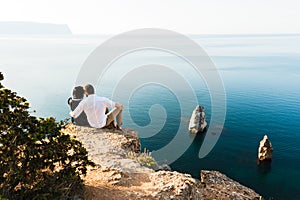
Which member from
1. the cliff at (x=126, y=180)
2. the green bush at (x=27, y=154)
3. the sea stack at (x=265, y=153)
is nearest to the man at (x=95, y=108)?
the cliff at (x=126, y=180)

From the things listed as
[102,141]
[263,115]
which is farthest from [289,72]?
[102,141]

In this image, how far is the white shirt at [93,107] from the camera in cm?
1268

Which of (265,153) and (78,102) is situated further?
(265,153)

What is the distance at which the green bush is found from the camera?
6410 mm

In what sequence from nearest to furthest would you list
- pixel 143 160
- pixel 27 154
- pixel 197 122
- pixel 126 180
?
pixel 27 154 → pixel 126 180 → pixel 143 160 → pixel 197 122

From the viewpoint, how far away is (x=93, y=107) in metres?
12.8

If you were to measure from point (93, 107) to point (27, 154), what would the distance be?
20.4 ft

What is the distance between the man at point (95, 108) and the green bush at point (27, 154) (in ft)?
16.8

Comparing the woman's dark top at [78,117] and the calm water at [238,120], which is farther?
the calm water at [238,120]

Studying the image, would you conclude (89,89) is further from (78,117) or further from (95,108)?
(78,117)

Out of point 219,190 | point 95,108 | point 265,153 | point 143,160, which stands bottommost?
point 265,153

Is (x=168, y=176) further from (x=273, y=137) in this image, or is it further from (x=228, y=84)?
(x=228, y=84)

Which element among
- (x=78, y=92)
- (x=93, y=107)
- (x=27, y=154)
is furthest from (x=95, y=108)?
(x=27, y=154)

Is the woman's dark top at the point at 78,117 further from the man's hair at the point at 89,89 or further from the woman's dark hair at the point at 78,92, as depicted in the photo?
the man's hair at the point at 89,89
